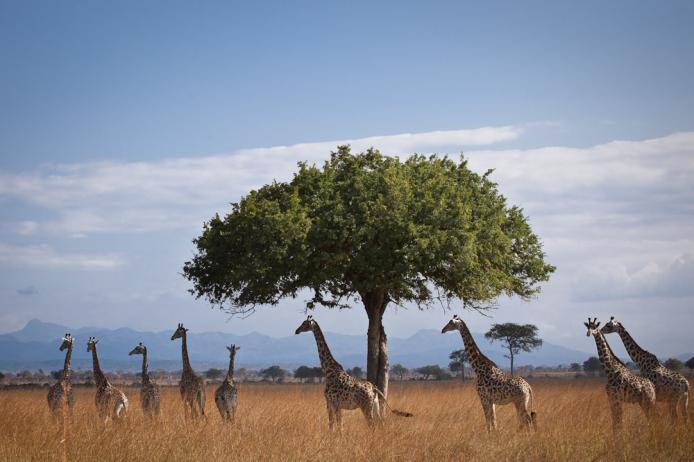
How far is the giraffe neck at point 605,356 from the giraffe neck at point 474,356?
2599mm

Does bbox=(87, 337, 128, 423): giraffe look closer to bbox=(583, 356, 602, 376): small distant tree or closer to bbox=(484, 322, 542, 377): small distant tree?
bbox=(484, 322, 542, 377): small distant tree

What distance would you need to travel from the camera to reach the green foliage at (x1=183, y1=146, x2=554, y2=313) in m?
29.6

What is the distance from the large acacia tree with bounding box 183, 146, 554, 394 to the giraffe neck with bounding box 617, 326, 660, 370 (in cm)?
772

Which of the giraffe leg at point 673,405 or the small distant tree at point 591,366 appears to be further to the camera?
the small distant tree at point 591,366

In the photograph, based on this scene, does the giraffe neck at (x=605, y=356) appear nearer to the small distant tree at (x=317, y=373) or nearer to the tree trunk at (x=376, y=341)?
the tree trunk at (x=376, y=341)

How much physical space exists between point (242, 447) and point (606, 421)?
10893 mm

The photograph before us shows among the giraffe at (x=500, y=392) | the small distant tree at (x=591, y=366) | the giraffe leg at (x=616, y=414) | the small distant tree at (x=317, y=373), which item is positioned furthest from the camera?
the small distant tree at (x=591, y=366)

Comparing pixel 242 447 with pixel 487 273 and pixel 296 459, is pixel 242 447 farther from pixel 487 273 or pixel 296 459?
pixel 487 273

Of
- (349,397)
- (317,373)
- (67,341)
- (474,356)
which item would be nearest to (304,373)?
(317,373)

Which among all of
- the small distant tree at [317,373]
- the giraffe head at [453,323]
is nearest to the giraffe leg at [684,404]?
the giraffe head at [453,323]

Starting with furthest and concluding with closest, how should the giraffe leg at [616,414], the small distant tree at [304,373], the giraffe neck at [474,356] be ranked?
the small distant tree at [304,373] → the giraffe neck at [474,356] → the giraffe leg at [616,414]

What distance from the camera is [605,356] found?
2067 centimetres

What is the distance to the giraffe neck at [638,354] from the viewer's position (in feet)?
69.9

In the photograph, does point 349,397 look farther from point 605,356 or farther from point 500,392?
point 605,356
